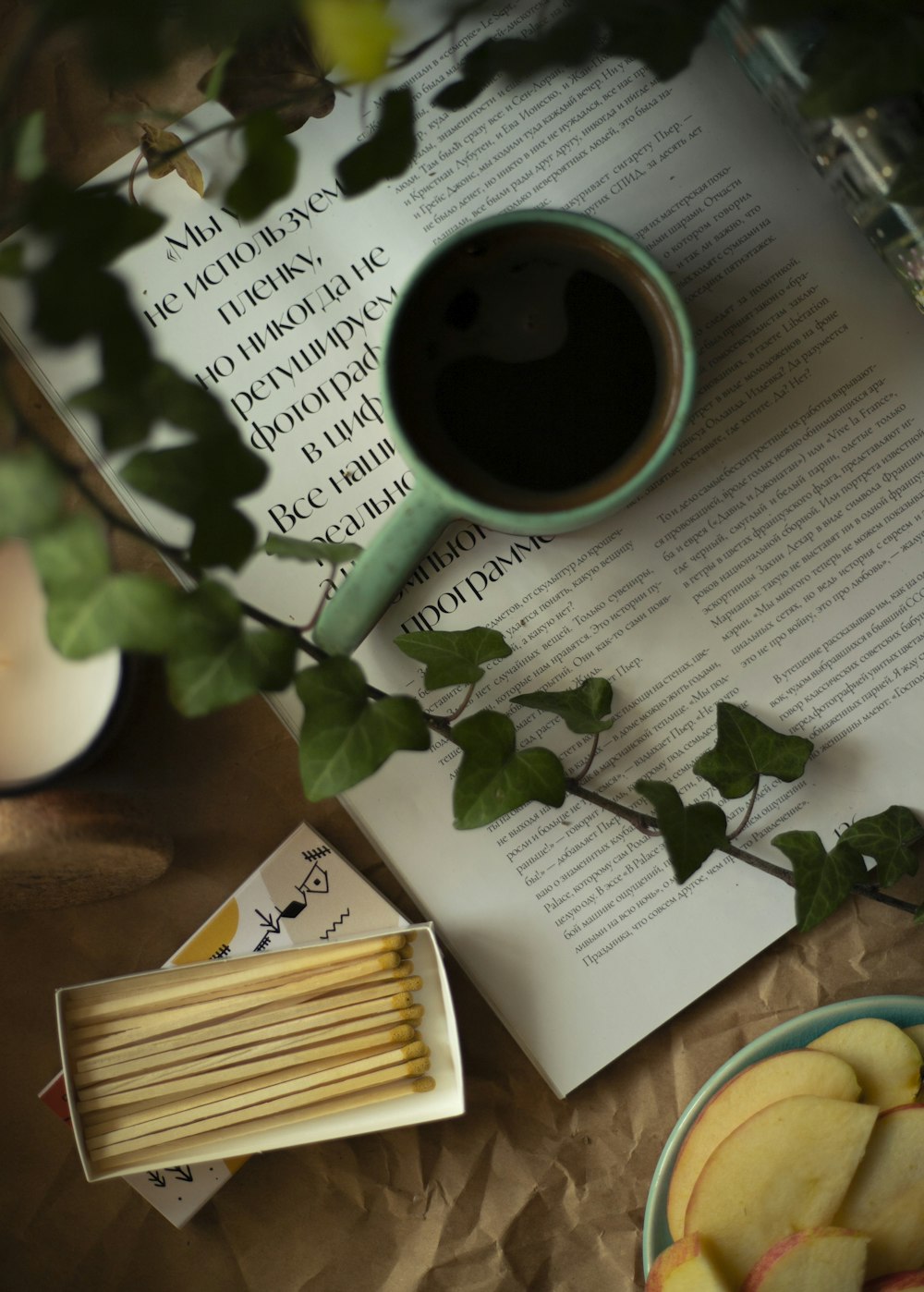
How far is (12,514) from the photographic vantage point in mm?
304

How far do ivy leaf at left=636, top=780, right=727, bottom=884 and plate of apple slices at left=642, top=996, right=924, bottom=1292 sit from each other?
0.11 metres

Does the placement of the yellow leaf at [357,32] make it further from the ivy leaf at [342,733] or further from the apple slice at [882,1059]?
the apple slice at [882,1059]

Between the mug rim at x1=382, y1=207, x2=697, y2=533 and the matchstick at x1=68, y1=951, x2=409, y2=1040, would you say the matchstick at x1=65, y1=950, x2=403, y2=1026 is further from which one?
the mug rim at x1=382, y1=207, x2=697, y2=533

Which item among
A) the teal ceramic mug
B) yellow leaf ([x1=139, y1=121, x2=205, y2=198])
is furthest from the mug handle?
yellow leaf ([x1=139, y1=121, x2=205, y2=198])

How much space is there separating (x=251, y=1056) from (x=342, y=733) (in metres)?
0.21

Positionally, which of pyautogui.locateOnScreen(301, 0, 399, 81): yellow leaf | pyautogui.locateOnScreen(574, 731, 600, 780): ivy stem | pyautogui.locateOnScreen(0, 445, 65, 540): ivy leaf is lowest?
pyautogui.locateOnScreen(574, 731, 600, 780): ivy stem

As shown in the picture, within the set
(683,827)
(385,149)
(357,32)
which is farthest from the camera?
(683,827)

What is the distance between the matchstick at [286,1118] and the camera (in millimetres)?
504

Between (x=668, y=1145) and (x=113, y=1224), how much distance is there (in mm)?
302

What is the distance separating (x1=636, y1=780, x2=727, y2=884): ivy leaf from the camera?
1.51ft

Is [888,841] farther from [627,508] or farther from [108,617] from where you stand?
[108,617]

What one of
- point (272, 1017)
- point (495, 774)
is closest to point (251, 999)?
point (272, 1017)

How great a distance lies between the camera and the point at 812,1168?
0.47 m

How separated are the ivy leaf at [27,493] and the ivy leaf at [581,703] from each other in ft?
0.83
